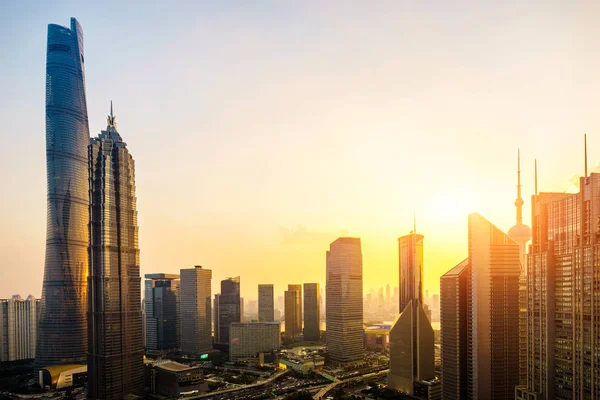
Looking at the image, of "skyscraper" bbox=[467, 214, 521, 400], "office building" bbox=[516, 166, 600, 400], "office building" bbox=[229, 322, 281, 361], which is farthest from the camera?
"office building" bbox=[229, 322, 281, 361]

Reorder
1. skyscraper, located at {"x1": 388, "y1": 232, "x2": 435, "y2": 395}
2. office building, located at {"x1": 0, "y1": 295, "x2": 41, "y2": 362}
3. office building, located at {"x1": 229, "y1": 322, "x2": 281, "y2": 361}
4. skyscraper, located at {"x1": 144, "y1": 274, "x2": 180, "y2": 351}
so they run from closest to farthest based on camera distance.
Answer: skyscraper, located at {"x1": 388, "y1": 232, "x2": 435, "y2": 395}, office building, located at {"x1": 0, "y1": 295, "x2": 41, "y2": 362}, office building, located at {"x1": 229, "y1": 322, "x2": 281, "y2": 361}, skyscraper, located at {"x1": 144, "y1": 274, "x2": 180, "y2": 351}

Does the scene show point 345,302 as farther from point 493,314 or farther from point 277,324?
point 493,314

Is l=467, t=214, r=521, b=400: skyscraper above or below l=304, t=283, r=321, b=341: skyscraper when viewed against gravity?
above

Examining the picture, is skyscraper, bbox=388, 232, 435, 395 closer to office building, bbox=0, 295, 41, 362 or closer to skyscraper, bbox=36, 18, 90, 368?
skyscraper, bbox=36, 18, 90, 368

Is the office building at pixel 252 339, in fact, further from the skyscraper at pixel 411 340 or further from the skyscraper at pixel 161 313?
the skyscraper at pixel 411 340

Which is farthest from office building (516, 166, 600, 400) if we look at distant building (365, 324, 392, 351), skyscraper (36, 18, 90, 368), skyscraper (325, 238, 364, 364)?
distant building (365, 324, 392, 351)

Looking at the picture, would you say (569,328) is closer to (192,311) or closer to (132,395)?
(132,395)

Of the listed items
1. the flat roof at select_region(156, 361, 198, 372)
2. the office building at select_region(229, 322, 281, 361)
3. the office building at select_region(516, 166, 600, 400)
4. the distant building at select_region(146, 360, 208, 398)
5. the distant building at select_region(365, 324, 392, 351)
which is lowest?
the distant building at select_region(365, 324, 392, 351)

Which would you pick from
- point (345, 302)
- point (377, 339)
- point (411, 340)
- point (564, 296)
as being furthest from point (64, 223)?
point (377, 339)
